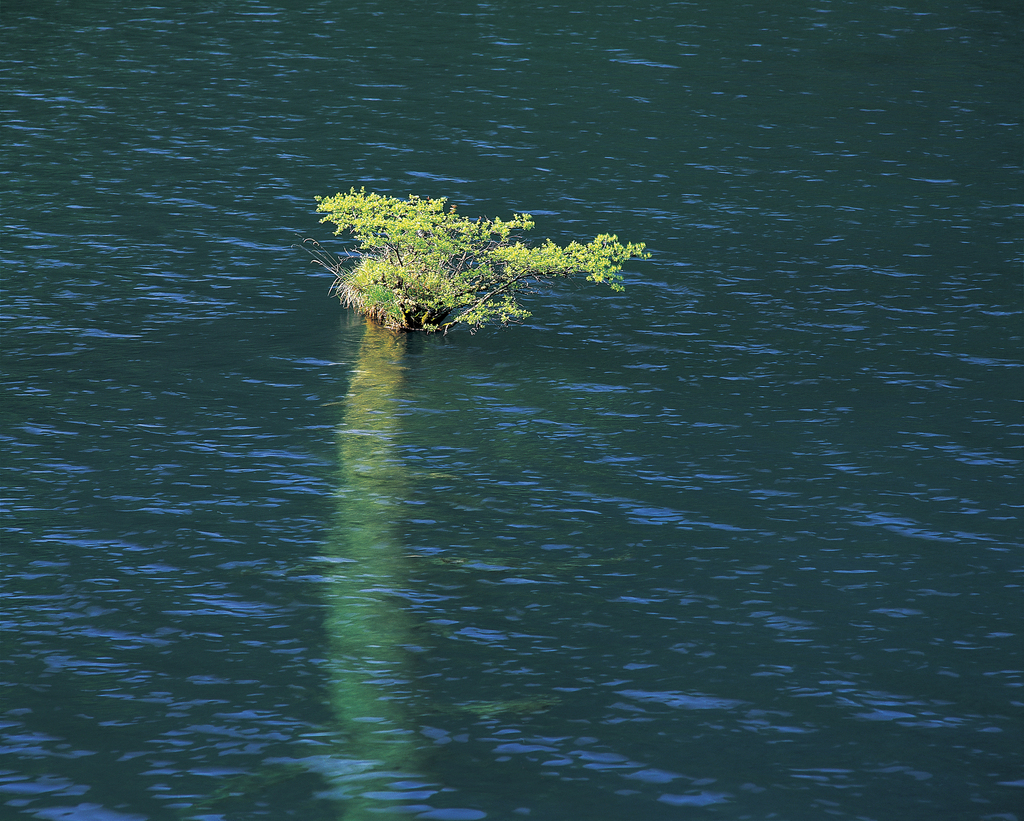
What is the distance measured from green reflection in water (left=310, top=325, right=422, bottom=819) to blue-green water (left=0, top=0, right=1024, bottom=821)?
0.10m

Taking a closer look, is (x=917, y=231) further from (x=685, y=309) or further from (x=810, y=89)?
(x=810, y=89)

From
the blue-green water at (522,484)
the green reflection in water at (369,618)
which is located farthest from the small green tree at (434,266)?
the green reflection in water at (369,618)

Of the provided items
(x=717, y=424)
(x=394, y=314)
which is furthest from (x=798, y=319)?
(x=394, y=314)

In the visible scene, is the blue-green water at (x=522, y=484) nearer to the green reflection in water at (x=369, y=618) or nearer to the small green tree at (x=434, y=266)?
the green reflection in water at (x=369, y=618)

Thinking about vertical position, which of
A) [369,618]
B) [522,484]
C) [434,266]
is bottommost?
[369,618]

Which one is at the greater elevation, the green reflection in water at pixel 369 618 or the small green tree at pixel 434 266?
the small green tree at pixel 434 266

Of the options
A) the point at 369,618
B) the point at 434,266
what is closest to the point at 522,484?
the point at 369,618

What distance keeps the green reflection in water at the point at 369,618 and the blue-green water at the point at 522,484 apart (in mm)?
102

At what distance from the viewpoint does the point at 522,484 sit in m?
36.7

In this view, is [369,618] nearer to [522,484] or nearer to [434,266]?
[522,484]

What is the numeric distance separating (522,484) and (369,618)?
8.22 meters

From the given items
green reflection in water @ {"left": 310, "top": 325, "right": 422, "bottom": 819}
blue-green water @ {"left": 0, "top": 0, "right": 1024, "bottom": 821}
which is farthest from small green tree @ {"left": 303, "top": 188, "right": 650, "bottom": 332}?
green reflection in water @ {"left": 310, "top": 325, "right": 422, "bottom": 819}

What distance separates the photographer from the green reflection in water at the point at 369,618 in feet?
80.4

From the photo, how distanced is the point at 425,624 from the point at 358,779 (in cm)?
570
